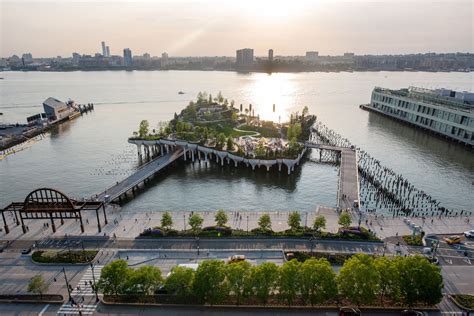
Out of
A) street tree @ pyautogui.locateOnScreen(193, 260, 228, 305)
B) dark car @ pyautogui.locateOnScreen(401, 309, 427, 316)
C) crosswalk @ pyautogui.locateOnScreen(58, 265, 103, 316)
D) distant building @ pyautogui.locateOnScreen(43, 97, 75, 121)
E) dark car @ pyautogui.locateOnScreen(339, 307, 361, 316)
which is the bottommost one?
crosswalk @ pyautogui.locateOnScreen(58, 265, 103, 316)

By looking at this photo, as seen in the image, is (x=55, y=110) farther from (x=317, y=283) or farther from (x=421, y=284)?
(x=421, y=284)

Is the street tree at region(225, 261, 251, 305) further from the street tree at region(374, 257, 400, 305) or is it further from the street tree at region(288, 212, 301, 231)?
the street tree at region(288, 212, 301, 231)

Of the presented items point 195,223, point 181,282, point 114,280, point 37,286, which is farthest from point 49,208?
point 181,282

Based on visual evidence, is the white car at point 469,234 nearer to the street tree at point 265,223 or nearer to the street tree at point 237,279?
the street tree at point 265,223

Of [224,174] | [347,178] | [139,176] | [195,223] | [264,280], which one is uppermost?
[264,280]

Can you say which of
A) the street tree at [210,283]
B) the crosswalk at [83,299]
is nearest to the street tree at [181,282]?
the street tree at [210,283]

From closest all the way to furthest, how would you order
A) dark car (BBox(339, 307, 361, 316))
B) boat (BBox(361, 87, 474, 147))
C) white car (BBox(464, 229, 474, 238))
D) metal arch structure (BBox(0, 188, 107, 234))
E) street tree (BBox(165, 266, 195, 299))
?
dark car (BBox(339, 307, 361, 316)) < street tree (BBox(165, 266, 195, 299)) < white car (BBox(464, 229, 474, 238)) < metal arch structure (BBox(0, 188, 107, 234)) < boat (BBox(361, 87, 474, 147))

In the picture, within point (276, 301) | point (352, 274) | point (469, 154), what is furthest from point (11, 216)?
point (469, 154)

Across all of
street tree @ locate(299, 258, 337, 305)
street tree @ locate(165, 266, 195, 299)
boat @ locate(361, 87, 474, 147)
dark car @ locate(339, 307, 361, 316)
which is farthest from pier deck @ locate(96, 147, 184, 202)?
boat @ locate(361, 87, 474, 147)
